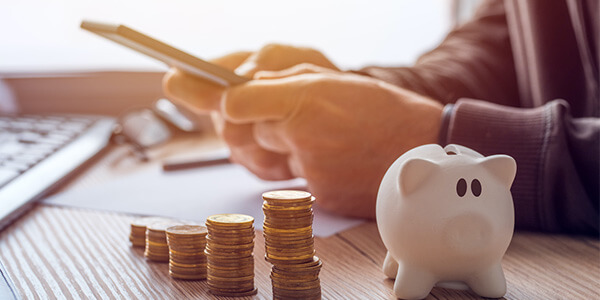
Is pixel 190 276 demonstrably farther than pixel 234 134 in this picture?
No

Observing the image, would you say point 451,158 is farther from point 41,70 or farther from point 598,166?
point 41,70

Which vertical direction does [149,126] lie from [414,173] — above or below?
below

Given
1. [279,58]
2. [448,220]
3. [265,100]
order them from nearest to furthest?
1. [448,220]
2. [265,100]
3. [279,58]

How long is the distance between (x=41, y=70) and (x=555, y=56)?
1317mm

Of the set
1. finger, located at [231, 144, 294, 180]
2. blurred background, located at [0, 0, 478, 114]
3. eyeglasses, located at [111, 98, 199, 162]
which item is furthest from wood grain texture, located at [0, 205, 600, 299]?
blurred background, located at [0, 0, 478, 114]

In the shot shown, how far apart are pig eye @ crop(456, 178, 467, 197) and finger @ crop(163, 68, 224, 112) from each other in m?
0.43

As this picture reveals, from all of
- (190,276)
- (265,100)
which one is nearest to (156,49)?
(265,100)

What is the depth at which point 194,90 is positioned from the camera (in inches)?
33.6

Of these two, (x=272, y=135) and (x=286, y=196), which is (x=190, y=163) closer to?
(x=272, y=135)

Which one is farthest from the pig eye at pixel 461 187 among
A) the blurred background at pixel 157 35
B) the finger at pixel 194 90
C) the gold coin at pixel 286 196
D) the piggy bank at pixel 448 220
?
the blurred background at pixel 157 35

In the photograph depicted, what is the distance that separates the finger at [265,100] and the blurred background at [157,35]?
1.06 meters

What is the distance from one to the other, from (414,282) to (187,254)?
0.61ft

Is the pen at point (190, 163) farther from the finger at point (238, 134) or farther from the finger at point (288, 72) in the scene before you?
the finger at point (288, 72)

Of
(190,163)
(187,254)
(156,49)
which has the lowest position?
(190,163)
